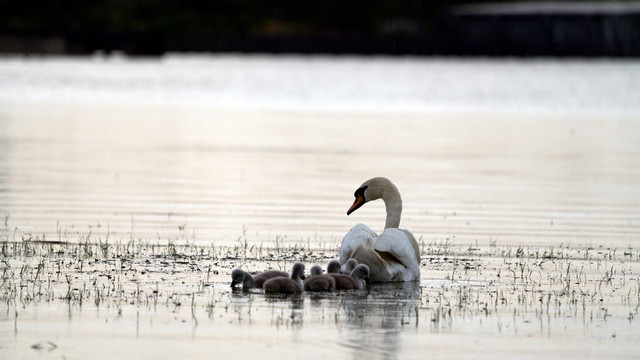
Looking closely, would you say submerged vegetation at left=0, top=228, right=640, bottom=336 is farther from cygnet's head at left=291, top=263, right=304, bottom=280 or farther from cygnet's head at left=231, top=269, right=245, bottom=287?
cygnet's head at left=291, top=263, right=304, bottom=280

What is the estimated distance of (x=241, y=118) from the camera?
1630 inches

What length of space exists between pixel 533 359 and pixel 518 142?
23.4 m

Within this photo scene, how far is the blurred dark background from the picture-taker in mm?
117000

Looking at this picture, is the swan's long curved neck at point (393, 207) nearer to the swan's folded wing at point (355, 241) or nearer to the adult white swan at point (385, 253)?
the adult white swan at point (385, 253)

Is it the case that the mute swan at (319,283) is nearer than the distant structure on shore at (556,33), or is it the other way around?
the mute swan at (319,283)

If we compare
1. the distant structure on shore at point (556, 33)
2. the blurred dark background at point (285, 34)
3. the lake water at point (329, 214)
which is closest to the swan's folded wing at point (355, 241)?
the lake water at point (329, 214)

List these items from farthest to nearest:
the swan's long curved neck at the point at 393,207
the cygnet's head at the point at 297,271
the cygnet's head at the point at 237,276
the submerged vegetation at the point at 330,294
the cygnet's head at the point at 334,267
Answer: the swan's long curved neck at the point at 393,207
the cygnet's head at the point at 334,267
the cygnet's head at the point at 297,271
the cygnet's head at the point at 237,276
the submerged vegetation at the point at 330,294

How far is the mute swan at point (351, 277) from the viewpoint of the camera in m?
11.5

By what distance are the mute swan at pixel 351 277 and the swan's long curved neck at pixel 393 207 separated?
56.7 inches

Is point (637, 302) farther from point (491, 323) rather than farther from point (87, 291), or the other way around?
point (87, 291)

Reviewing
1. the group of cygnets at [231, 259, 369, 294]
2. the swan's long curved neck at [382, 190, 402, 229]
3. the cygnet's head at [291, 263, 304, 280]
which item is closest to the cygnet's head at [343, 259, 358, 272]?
the group of cygnets at [231, 259, 369, 294]

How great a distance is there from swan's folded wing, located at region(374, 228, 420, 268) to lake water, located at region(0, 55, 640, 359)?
0.94ft

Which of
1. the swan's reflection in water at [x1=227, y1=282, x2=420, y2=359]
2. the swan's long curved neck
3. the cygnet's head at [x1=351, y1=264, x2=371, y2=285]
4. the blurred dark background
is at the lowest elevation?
the swan's reflection in water at [x1=227, y1=282, x2=420, y2=359]

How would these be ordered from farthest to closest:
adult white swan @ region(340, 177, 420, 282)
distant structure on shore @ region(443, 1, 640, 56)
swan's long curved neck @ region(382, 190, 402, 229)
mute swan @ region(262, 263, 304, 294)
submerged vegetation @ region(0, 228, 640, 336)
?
distant structure on shore @ region(443, 1, 640, 56)
swan's long curved neck @ region(382, 190, 402, 229)
adult white swan @ region(340, 177, 420, 282)
mute swan @ region(262, 263, 304, 294)
submerged vegetation @ region(0, 228, 640, 336)
